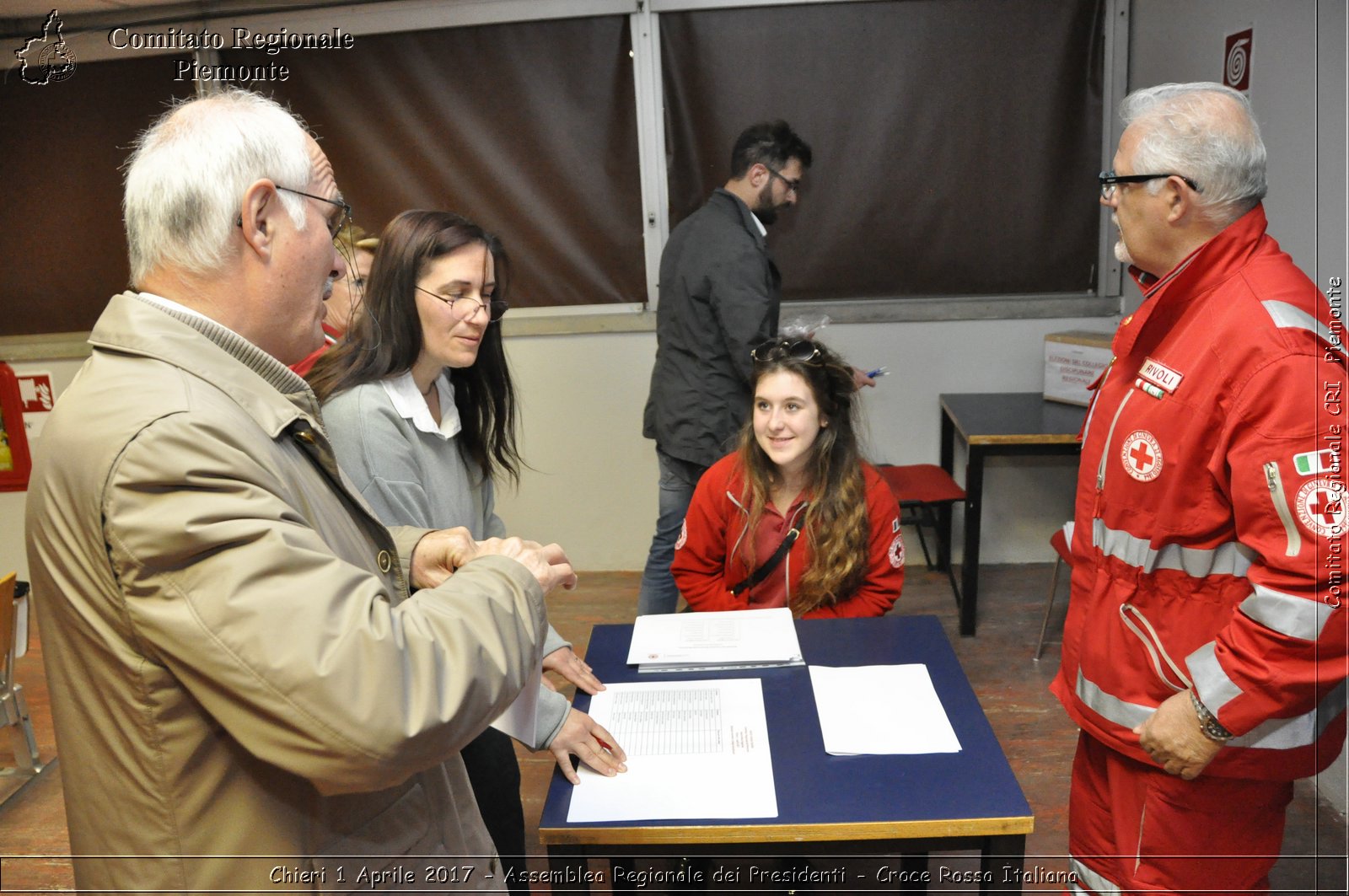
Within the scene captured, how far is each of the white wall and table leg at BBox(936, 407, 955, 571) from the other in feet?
5.34

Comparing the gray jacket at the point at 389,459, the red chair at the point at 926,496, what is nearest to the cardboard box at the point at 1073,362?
the red chair at the point at 926,496

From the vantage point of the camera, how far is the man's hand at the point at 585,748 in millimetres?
1449

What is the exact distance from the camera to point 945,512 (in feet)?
13.5

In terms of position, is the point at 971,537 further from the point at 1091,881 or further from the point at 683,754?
the point at 683,754

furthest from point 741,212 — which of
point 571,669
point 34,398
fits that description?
point 34,398

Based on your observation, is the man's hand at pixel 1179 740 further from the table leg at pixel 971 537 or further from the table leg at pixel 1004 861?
the table leg at pixel 971 537

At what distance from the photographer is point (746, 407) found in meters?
3.34

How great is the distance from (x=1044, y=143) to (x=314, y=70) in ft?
10.1

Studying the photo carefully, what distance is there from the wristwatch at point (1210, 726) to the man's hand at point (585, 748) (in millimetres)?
864

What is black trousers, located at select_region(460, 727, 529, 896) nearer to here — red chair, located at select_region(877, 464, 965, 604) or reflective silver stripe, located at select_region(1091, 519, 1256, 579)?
reflective silver stripe, located at select_region(1091, 519, 1256, 579)

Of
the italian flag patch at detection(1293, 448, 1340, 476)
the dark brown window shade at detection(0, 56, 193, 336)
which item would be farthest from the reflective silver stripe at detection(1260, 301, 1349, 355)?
the dark brown window shade at detection(0, 56, 193, 336)

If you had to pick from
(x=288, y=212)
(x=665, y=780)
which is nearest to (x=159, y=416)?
(x=288, y=212)

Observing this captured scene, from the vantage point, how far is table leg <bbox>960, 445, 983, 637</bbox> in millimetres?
3477

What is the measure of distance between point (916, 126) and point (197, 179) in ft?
11.8
